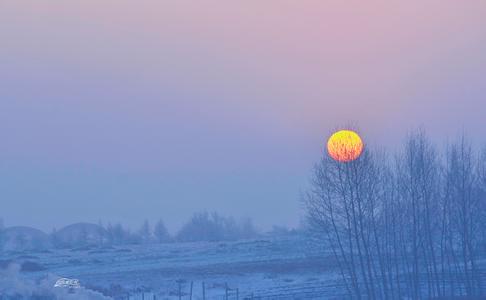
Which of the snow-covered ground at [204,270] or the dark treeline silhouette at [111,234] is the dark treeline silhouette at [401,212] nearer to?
the snow-covered ground at [204,270]

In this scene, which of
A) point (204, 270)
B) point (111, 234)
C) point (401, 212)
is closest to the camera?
point (401, 212)

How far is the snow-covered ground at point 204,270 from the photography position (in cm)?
4375

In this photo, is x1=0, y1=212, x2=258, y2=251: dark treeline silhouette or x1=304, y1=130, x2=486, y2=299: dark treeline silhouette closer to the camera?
x1=304, y1=130, x2=486, y2=299: dark treeline silhouette

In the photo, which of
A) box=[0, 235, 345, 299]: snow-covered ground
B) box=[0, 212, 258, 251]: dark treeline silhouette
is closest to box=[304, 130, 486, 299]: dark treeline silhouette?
box=[0, 235, 345, 299]: snow-covered ground

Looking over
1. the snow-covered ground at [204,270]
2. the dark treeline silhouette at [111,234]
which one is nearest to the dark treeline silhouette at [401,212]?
the snow-covered ground at [204,270]

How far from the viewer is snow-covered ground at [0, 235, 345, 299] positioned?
4375 cm

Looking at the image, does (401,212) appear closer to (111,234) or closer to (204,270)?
(204,270)

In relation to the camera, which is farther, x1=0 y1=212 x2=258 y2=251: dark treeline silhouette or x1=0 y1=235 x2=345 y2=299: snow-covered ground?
x1=0 y1=212 x2=258 y2=251: dark treeline silhouette

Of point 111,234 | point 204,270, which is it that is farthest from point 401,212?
point 111,234

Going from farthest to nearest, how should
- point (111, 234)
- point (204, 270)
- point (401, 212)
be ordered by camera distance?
point (111, 234) < point (204, 270) < point (401, 212)

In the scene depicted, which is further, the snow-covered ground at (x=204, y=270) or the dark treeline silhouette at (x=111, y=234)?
the dark treeline silhouette at (x=111, y=234)

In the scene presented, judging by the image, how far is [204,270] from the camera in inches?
2285

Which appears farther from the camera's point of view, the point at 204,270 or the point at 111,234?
the point at 111,234

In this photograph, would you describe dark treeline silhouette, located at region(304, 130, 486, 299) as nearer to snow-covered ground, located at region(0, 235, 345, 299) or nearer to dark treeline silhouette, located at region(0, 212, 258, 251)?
snow-covered ground, located at region(0, 235, 345, 299)
